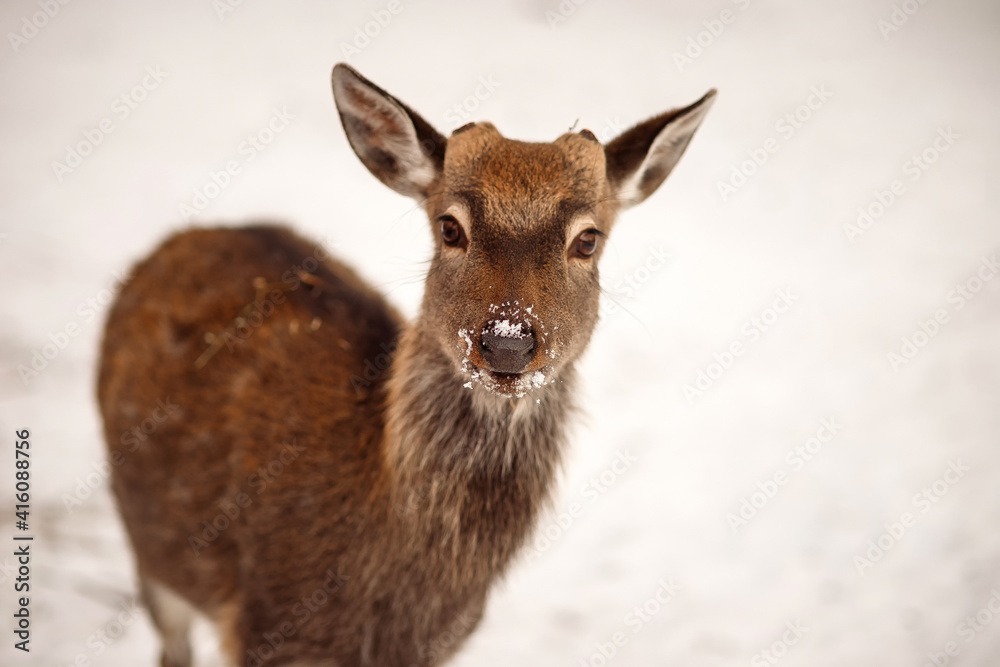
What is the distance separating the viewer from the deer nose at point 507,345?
2.93m

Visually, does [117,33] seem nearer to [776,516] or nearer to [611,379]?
[611,379]

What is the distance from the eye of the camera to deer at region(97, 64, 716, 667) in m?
3.30

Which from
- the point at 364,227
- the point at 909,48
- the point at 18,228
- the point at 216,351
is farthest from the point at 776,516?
the point at 909,48

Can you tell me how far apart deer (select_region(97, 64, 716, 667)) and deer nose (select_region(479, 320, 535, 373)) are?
0.11 meters

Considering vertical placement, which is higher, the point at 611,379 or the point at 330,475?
the point at 330,475

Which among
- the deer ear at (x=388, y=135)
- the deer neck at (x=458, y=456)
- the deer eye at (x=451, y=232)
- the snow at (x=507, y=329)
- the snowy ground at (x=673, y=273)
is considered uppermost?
the deer ear at (x=388, y=135)

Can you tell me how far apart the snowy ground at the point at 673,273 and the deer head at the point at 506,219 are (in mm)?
1003

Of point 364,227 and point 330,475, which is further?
point 364,227

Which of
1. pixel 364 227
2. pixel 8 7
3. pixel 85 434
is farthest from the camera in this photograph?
pixel 8 7

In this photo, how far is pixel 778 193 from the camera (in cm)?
976

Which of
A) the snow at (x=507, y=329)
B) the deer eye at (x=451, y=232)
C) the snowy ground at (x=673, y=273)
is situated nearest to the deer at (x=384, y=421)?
the deer eye at (x=451, y=232)

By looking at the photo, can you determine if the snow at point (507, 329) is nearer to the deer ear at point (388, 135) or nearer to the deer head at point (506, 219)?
the deer head at point (506, 219)

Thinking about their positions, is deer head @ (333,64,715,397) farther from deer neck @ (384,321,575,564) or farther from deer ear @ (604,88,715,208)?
deer neck @ (384,321,575,564)

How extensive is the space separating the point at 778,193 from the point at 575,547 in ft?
20.2
